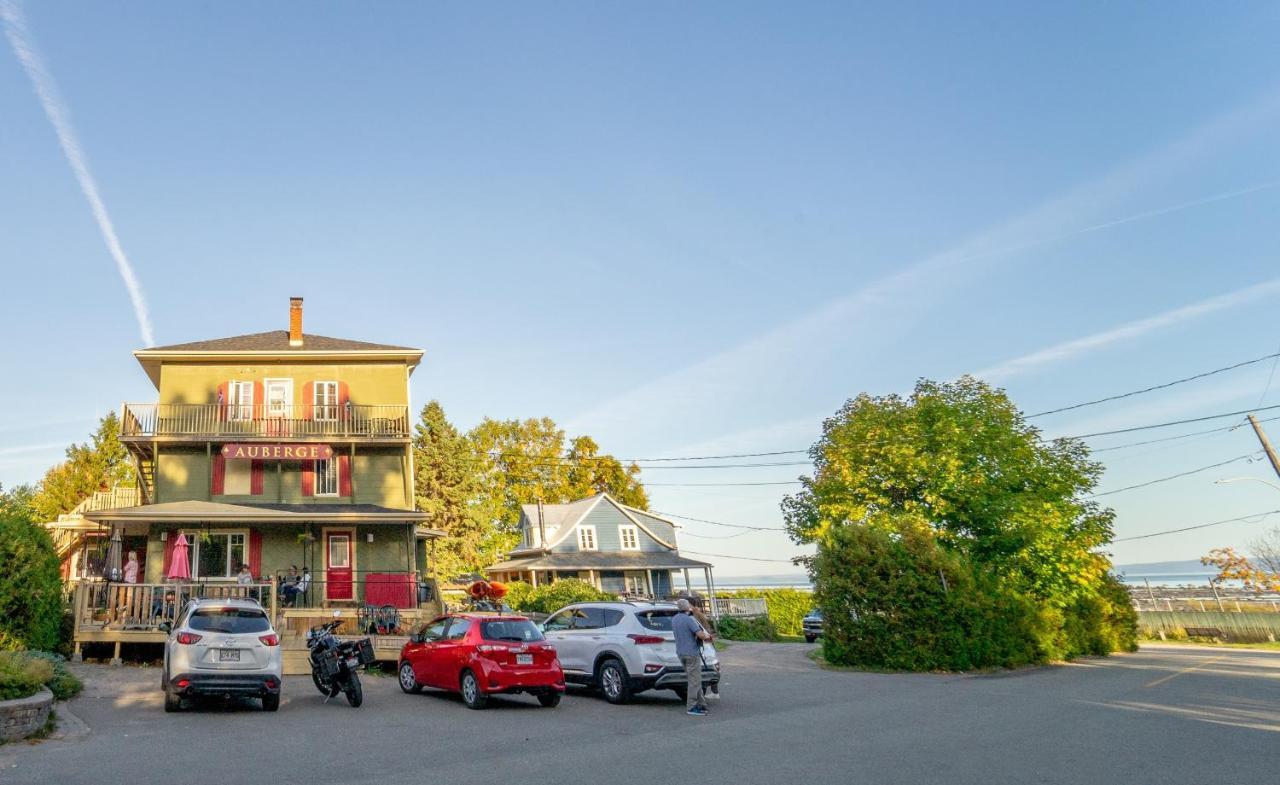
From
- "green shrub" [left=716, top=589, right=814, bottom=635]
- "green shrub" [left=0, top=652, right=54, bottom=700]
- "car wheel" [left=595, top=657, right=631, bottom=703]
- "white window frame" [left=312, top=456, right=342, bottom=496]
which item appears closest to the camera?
"green shrub" [left=0, top=652, right=54, bottom=700]

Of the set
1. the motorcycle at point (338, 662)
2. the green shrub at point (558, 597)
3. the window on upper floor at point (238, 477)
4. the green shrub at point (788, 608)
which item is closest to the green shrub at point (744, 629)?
the green shrub at point (788, 608)

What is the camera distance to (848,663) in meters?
19.2

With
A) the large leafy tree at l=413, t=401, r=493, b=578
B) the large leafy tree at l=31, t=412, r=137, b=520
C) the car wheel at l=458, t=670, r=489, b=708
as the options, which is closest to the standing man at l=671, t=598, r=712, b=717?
the car wheel at l=458, t=670, r=489, b=708

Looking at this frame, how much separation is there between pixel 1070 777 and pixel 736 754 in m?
3.13

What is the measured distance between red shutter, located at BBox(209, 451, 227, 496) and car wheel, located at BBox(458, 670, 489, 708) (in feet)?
55.0

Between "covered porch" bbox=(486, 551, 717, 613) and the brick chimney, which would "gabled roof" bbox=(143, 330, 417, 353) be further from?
"covered porch" bbox=(486, 551, 717, 613)

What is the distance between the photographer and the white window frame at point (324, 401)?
25859 millimetres

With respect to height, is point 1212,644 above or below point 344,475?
below

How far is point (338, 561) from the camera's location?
2445 centimetres

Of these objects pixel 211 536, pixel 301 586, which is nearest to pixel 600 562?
pixel 211 536

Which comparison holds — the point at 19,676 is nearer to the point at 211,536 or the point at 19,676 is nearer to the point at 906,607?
the point at 211,536

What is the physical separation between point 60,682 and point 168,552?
517 inches

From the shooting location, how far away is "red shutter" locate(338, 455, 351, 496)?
83.8ft

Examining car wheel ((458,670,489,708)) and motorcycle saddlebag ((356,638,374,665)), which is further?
motorcycle saddlebag ((356,638,374,665))
